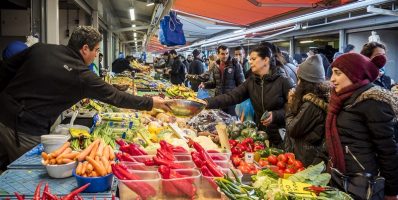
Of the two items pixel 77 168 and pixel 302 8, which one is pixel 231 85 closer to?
pixel 302 8

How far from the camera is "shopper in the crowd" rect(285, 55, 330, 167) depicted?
Answer: 357cm

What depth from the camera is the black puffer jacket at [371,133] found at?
9.95ft

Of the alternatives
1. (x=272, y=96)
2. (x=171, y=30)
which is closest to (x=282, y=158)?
(x=272, y=96)

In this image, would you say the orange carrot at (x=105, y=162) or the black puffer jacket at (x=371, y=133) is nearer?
the orange carrot at (x=105, y=162)

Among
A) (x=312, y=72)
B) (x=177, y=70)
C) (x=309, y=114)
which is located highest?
(x=177, y=70)

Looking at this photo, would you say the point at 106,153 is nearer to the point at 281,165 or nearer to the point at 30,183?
the point at 30,183

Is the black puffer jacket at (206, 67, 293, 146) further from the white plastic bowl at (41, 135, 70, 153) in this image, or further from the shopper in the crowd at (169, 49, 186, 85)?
the shopper in the crowd at (169, 49, 186, 85)

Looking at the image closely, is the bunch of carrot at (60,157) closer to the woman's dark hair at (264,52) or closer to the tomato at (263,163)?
the tomato at (263,163)

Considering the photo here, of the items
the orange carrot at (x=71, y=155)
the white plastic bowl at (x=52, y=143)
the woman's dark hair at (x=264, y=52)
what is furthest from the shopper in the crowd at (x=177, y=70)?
the orange carrot at (x=71, y=155)

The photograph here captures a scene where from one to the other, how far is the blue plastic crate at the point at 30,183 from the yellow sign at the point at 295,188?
1.01 m

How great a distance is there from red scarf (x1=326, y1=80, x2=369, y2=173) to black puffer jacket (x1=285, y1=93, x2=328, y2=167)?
24cm

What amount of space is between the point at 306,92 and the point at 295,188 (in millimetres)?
1680

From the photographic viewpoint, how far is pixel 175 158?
2.69 m

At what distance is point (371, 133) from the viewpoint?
3068 mm
